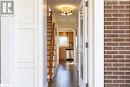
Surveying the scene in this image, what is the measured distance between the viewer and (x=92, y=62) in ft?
13.3

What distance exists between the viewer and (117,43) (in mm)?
3885

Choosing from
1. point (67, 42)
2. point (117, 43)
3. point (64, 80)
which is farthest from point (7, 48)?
point (67, 42)

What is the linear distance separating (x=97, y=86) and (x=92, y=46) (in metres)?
0.70

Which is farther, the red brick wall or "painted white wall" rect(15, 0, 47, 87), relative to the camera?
"painted white wall" rect(15, 0, 47, 87)

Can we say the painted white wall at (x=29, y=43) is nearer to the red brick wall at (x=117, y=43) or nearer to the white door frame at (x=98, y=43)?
the white door frame at (x=98, y=43)

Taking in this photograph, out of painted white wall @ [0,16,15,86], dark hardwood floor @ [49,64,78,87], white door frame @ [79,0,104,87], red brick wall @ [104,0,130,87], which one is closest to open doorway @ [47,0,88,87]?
dark hardwood floor @ [49,64,78,87]

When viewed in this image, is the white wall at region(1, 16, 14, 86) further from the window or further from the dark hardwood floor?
the window

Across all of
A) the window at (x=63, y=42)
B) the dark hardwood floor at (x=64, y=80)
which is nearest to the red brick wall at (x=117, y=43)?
the dark hardwood floor at (x=64, y=80)

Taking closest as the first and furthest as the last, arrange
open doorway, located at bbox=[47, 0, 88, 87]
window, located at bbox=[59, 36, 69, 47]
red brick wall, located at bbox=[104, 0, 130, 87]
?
1. red brick wall, located at bbox=[104, 0, 130, 87]
2. open doorway, located at bbox=[47, 0, 88, 87]
3. window, located at bbox=[59, 36, 69, 47]

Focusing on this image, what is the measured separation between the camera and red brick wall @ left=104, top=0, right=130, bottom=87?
3.85 meters

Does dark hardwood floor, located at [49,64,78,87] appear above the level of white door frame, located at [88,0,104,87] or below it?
below

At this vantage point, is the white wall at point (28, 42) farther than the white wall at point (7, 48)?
Yes

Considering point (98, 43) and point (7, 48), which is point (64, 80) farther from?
point (7, 48)

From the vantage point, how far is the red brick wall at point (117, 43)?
12.6ft
